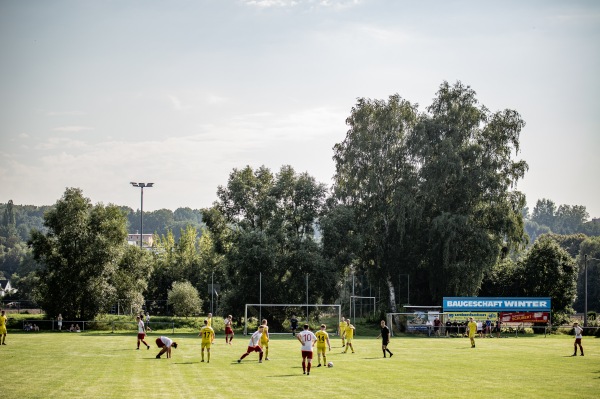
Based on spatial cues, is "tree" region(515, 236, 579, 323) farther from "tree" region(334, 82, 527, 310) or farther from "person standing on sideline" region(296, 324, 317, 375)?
"person standing on sideline" region(296, 324, 317, 375)

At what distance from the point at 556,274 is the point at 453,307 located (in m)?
17.8

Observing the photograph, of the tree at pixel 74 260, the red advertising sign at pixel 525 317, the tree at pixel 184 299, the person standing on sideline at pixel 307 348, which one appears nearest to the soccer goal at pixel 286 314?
the tree at pixel 184 299

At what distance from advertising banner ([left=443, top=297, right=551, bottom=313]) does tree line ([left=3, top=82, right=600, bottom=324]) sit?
167 inches

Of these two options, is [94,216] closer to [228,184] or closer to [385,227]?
[228,184]

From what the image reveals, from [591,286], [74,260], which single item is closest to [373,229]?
[74,260]

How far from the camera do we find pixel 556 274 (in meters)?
74.4

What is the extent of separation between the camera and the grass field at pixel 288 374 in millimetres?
21969

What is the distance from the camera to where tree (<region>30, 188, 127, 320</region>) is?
71.1 meters

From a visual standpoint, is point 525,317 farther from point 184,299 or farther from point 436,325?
point 184,299

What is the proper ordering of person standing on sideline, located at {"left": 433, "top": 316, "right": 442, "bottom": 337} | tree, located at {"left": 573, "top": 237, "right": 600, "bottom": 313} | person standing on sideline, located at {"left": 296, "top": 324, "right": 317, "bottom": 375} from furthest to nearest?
tree, located at {"left": 573, "top": 237, "right": 600, "bottom": 313}, person standing on sideline, located at {"left": 433, "top": 316, "right": 442, "bottom": 337}, person standing on sideline, located at {"left": 296, "top": 324, "right": 317, "bottom": 375}

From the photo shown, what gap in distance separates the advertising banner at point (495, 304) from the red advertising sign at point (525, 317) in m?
0.38

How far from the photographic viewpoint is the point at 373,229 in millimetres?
72500

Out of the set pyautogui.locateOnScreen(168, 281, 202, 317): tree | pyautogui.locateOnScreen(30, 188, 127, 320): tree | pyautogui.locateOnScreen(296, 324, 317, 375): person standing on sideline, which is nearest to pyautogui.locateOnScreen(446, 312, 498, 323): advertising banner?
pyautogui.locateOnScreen(168, 281, 202, 317): tree

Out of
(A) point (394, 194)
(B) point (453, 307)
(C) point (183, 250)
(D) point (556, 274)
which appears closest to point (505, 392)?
(B) point (453, 307)
